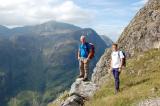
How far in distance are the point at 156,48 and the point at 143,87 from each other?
13416 millimetres

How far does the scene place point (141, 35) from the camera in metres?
45.3

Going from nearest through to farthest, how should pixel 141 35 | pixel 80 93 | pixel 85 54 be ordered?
pixel 80 93 → pixel 85 54 → pixel 141 35

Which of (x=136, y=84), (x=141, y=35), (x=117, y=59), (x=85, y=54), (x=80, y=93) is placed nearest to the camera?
(x=117, y=59)

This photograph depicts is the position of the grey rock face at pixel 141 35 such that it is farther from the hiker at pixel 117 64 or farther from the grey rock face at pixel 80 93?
the hiker at pixel 117 64

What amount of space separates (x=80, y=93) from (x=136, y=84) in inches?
210

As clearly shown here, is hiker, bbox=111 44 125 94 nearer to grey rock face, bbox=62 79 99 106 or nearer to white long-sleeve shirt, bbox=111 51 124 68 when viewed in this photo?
white long-sleeve shirt, bbox=111 51 124 68

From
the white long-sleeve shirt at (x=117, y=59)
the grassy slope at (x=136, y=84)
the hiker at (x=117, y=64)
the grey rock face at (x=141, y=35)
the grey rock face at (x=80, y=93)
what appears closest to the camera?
the grassy slope at (x=136, y=84)

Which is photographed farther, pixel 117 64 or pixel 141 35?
pixel 141 35

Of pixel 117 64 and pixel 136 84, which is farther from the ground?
pixel 117 64

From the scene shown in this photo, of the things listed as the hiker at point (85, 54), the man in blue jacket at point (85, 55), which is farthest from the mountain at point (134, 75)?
the hiker at point (85, 54)

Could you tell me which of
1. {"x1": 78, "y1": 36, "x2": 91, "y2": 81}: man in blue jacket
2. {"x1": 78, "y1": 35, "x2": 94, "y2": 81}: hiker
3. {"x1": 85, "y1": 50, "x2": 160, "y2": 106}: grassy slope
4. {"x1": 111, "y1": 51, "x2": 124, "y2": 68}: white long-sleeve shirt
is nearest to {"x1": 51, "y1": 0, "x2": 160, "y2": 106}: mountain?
{"x1": 85, "y1": 50, "x2": 160, "y2": 106}: grassy slope

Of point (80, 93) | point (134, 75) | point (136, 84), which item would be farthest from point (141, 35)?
point (136, 84)

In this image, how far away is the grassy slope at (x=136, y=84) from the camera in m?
25.8

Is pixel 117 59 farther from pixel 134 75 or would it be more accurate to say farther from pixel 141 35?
pixel 141 35
